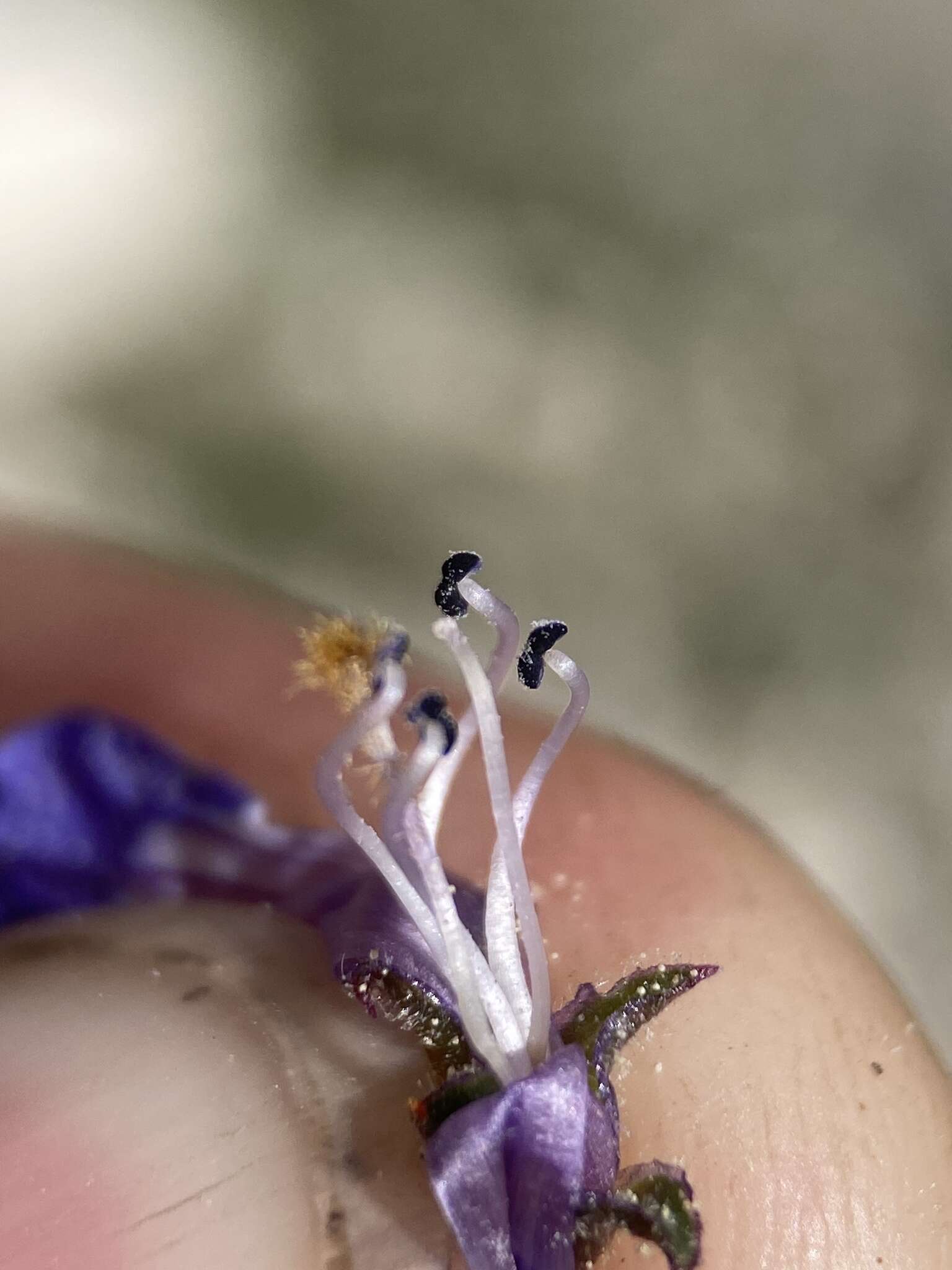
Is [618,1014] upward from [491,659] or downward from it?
downward

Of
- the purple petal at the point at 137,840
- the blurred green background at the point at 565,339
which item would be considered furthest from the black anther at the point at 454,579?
the blurred green background at the point at 565,339

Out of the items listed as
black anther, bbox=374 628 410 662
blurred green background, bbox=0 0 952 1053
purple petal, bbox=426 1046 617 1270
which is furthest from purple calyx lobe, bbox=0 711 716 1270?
blurred green background, bbox=0 0 952 1053

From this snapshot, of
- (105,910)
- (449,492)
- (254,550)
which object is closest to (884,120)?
(449,492)

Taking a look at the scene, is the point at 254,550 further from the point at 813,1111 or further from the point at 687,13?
the point at 813,1111

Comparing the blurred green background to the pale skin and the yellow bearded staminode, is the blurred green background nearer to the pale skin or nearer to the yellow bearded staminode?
the pale skin

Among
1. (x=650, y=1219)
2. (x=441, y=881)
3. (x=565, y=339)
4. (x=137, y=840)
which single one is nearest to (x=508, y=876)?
(x=441, y=881)

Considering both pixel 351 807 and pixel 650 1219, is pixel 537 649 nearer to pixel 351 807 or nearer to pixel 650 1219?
pixel 351 807

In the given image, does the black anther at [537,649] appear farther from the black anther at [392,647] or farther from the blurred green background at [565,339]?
the blurred green background at [565,339]
